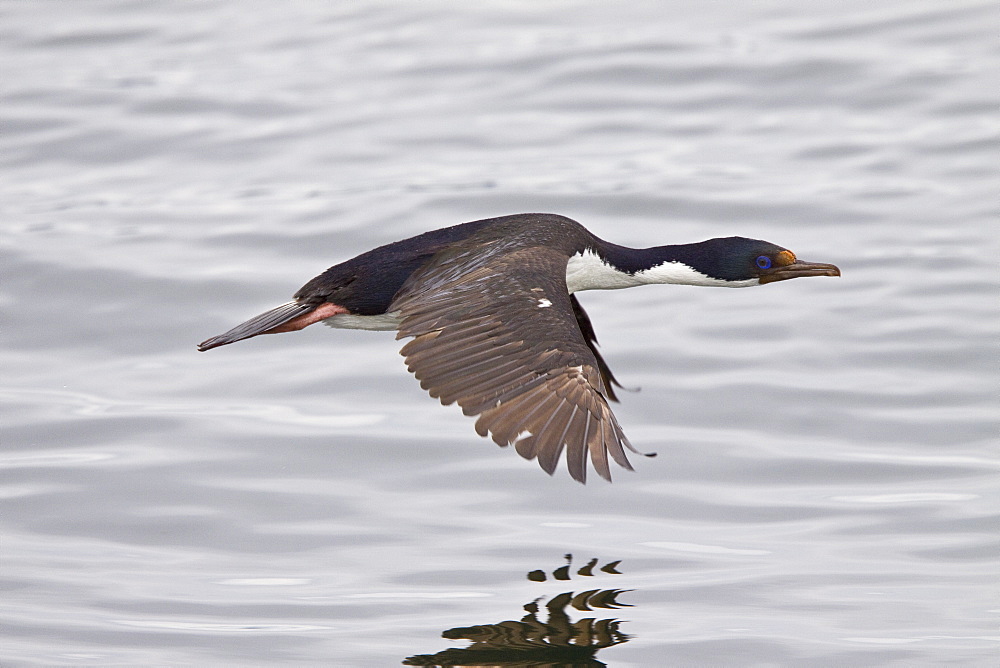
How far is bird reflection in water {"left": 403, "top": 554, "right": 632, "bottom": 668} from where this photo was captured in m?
6.57

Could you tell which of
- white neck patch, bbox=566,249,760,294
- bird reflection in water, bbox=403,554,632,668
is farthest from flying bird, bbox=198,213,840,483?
bird reflection in water, bbox=403,554,632,668

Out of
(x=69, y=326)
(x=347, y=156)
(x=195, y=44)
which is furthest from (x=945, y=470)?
(x=195, y=44)

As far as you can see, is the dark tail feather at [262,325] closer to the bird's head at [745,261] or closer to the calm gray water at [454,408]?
the calm gray water at [454,408]

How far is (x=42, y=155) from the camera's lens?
14938mm

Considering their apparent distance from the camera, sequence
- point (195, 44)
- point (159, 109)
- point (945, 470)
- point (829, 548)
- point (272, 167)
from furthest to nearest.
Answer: point (195, 44) → point (159, 109) → point (272, 167) → point (945, 470) → point (829, 548)

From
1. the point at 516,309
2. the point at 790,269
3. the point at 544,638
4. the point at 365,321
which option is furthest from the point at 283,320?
the point at 790,269

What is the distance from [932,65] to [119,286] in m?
8.65

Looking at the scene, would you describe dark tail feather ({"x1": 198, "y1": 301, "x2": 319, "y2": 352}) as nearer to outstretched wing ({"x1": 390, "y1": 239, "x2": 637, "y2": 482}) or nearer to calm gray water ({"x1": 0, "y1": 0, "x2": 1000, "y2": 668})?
outstretched wing ({"x1": 390, "y1": 239, "x2": 637, "y2": 482})

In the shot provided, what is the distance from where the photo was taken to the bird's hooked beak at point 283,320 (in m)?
7.70

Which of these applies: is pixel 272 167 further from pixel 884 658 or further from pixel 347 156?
pixel 884 658

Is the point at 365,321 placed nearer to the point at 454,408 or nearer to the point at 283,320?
the point at 283,320

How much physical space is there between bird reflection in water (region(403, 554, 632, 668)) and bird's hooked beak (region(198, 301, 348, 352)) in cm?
180

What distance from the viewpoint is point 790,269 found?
27.7 ft

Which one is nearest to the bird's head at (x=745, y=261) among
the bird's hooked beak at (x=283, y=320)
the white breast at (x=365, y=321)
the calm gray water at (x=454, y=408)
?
the calm gray water at (x=454, y=408)
